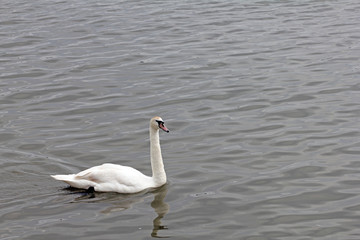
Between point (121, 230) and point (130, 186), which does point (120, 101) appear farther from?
point (121, 230)

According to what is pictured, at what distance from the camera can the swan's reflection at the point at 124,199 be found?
35.7ft

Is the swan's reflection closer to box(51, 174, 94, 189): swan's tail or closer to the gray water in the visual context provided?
the gray water

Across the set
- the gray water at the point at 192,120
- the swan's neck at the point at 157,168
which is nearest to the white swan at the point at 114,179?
the swan's neck at the point at 157,168

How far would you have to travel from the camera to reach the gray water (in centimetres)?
1053

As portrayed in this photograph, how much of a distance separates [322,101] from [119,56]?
669 centimetres

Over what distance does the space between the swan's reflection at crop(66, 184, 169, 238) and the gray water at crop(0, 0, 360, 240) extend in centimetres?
3

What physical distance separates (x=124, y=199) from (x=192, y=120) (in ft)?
12.7

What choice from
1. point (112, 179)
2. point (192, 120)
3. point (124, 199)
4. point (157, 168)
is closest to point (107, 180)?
point (112, 179)

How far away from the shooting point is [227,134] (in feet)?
45.8

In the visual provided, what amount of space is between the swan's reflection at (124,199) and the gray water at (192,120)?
31 millimetres

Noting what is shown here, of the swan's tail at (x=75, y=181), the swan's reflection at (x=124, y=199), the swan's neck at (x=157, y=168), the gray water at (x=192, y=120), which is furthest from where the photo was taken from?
the swan's neck at (x=157, y=168)

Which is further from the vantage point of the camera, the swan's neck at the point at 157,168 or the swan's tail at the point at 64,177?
the swan's neck at the point at 157,168

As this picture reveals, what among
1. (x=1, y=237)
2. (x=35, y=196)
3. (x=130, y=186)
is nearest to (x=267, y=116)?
(x=130, y=186)

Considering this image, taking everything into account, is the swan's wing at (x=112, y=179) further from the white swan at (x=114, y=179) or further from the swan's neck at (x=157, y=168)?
the swan's neck at (x=157, y=168)
